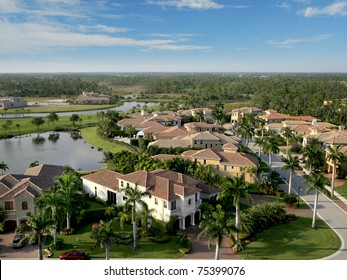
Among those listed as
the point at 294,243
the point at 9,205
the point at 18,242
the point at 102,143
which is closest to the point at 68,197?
the point at 18,242

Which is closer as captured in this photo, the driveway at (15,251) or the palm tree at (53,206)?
the driveway at (15,251)

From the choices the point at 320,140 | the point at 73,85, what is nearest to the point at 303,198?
the point at 320,140

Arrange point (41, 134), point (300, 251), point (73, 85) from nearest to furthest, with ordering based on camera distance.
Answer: point (300, 251)
point (41, 134)
point (73, 85)

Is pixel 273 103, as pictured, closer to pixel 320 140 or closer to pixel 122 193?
pixel 320 140

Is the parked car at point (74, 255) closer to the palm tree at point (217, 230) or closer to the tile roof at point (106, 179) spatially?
the palm tree at point (217, 230)

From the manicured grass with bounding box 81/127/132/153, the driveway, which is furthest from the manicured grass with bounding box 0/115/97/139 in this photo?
the driveway

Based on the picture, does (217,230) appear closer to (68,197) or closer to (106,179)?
(68,197)

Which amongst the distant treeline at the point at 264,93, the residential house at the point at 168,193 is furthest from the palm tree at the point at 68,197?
the distant treeline at the point at 264,93
